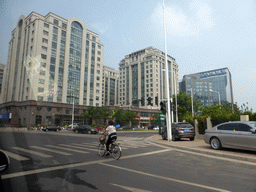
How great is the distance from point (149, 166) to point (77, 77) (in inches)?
1885

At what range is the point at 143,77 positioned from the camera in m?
91.2

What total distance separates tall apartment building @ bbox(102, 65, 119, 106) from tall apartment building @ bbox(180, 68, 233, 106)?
58.4m

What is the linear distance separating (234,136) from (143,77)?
275 ft

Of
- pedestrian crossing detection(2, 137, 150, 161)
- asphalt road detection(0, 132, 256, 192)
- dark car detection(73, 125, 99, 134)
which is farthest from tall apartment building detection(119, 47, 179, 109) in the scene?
asphalt road detection(0, 132, 256, 192)

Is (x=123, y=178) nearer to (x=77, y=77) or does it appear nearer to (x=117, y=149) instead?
(x=117, y=149)

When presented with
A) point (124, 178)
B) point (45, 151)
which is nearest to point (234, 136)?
point (124, 178)

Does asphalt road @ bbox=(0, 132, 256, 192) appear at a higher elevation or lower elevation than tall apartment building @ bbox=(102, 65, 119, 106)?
lower

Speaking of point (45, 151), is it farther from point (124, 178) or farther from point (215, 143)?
point (215, 143)

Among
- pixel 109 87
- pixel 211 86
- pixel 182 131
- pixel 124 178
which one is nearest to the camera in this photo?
pixel 124 178

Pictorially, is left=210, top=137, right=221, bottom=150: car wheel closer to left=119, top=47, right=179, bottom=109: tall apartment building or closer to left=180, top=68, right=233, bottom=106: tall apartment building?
left=119, top=47, right=179, bottom=109: tall apartment building

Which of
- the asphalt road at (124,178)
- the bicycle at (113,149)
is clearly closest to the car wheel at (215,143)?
the asphalt road at (124,178)

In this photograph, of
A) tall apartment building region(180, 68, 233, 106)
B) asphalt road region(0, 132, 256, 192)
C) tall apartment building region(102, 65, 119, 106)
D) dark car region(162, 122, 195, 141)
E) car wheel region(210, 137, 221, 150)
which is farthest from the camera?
tall apartment building region(180, 68, 233, 106)

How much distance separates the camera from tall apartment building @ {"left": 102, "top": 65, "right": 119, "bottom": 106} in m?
102

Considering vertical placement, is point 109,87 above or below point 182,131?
above
